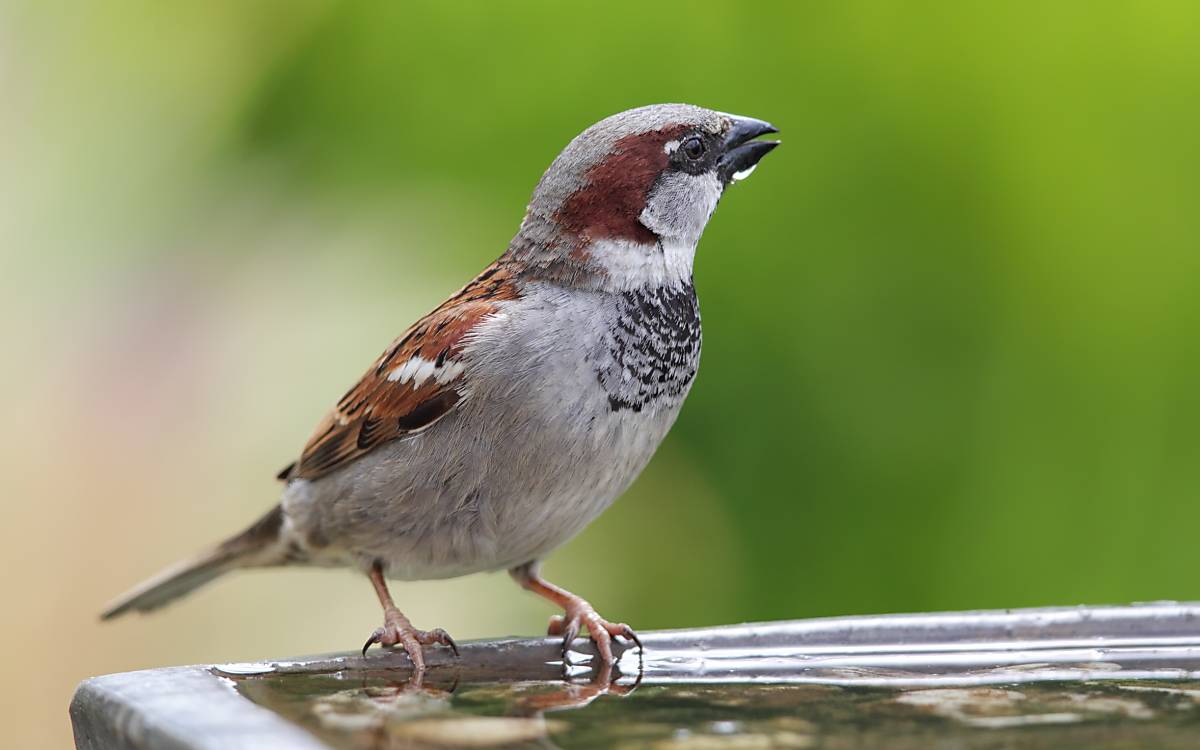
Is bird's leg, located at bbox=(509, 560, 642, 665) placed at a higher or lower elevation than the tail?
lower

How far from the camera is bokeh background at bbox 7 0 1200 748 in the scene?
3158 millimetres

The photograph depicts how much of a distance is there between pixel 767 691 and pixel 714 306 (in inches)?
63.3

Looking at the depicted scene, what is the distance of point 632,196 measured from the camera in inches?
91.7

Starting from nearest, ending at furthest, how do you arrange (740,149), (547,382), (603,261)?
(547,382) < (603,261) < (740,149)

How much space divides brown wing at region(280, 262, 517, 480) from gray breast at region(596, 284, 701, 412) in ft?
0.67

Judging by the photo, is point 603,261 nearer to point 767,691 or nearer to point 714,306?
point 767,691

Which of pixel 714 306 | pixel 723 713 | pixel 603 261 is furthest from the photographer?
pixel 714 306

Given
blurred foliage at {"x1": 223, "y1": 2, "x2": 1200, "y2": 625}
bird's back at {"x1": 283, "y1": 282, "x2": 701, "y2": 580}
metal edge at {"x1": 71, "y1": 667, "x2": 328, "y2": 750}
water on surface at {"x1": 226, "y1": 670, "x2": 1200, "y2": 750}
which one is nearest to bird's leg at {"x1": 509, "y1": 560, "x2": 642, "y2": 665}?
bird's back at {"x1": 283, "y1": 282, "x2": 701, "y2": 580}

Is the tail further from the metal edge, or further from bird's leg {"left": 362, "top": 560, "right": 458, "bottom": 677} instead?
the metal edge

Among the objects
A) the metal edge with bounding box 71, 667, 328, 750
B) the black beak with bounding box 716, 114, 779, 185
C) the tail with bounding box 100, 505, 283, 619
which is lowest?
the metal edge with bounding box 71, 667, 328, 750

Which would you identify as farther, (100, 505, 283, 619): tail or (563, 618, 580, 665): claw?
(100, 505, 283, 619): tail

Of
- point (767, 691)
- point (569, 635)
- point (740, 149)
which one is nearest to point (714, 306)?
point (740, 149)

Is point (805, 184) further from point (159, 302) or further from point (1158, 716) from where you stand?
point (1158, 716)

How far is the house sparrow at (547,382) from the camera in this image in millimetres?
2188
